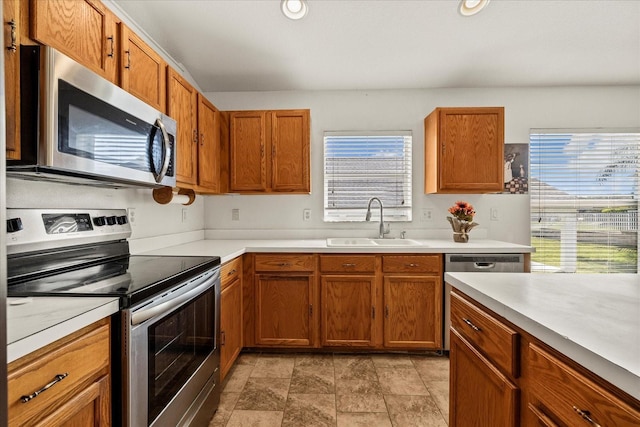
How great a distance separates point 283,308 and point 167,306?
137 centimetres

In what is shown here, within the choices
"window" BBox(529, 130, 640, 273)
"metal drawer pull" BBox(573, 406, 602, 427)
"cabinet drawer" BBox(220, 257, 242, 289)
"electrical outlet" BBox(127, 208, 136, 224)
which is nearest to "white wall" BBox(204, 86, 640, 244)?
"window" BBox(529, 130, 640, 273)

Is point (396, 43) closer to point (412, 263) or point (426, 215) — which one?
point (426, 215)

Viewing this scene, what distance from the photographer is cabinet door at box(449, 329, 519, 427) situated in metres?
0.92

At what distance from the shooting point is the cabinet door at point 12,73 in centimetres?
97

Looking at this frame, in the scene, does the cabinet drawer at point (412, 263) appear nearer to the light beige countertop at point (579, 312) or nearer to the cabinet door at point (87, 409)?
the light beige countertop at point (579, 312)

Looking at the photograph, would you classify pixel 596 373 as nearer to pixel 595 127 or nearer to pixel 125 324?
pixel 125 324

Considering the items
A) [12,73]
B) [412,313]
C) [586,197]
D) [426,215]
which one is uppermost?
[12,73]

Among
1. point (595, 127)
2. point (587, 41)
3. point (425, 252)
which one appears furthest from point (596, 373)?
point (595, 127)

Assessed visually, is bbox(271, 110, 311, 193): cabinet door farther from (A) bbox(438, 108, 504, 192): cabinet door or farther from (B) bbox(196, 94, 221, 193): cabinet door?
(A) bbox(438, 108, 504, 192): cabinet door

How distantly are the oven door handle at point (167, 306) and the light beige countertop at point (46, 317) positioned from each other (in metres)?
0.09

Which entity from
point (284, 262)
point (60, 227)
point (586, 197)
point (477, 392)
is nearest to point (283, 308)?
point (284, 262)

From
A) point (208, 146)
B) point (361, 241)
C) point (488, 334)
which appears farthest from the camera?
point (361, 241)

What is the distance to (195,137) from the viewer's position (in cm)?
236

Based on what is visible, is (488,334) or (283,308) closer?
(488,334)
